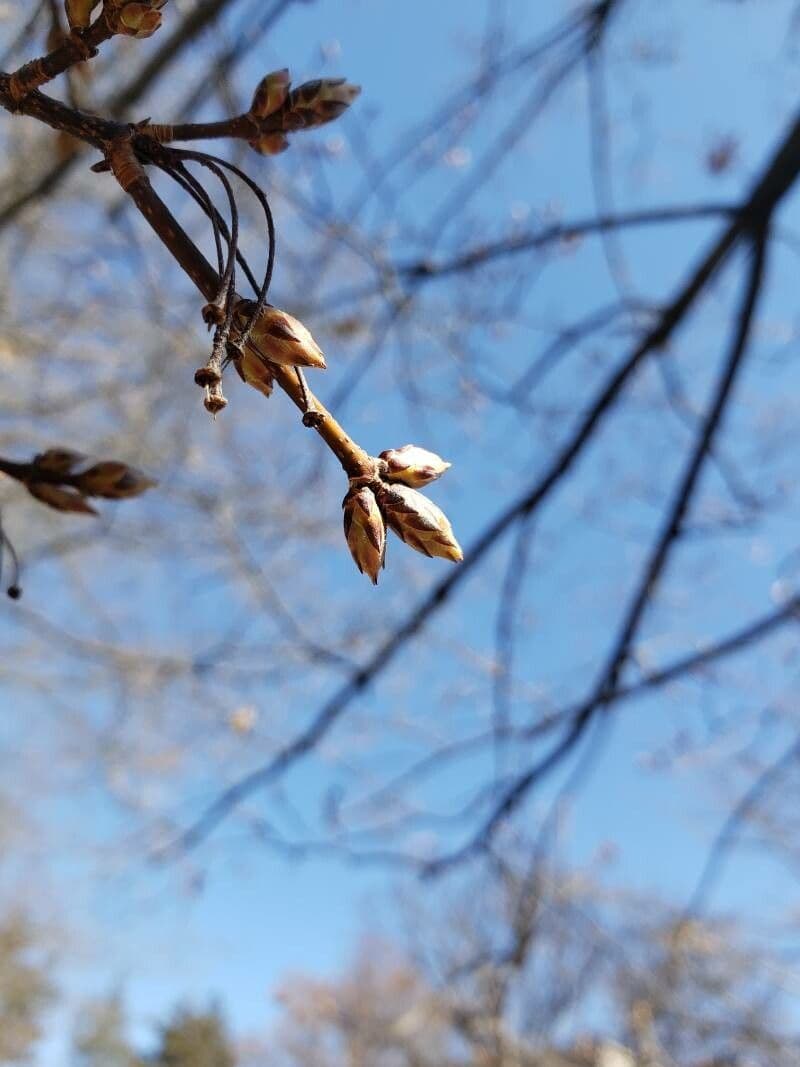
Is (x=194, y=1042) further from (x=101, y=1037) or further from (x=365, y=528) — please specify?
(x=365, y=528)

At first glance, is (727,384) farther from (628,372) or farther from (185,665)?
(185,665)

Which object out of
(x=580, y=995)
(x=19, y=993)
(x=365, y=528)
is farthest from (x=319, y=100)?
(x=19, y=993)

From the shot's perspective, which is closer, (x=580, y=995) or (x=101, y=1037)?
(x=580, y=995)

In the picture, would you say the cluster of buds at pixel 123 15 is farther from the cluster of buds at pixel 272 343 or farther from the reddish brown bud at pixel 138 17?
the cluster of buds at pixel 272 343

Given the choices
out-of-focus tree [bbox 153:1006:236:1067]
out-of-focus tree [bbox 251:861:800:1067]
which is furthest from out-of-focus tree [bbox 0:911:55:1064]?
out-of-focus tree [bbox 251:861:800:1067]

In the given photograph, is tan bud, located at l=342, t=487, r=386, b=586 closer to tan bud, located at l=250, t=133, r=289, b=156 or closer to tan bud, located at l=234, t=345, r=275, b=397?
tan bud, located at l=234, t=345, r=275, b=397
